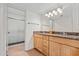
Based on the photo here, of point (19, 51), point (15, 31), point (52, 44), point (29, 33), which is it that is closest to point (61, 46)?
point (52, 44)

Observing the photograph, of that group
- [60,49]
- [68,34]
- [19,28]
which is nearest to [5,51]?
[19,28]

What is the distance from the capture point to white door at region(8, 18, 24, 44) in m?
1.51

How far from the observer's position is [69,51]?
1525 mm

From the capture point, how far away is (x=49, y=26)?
5.29 feet

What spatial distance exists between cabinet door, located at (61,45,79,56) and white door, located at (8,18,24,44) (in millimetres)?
651

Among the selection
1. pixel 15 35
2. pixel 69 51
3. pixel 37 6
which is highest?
pixel 37 6

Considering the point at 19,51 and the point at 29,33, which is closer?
the point at 19,51

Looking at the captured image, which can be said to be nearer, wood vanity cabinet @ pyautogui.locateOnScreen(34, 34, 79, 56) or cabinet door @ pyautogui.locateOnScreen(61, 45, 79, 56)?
cabinet door @ pyautogui.locateOnScreen(61, 45, 79, 56)

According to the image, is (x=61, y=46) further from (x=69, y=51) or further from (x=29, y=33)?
(x=29, y=33)

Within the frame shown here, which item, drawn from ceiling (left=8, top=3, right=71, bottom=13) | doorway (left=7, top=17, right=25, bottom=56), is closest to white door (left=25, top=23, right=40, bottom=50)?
doorway (left=7, top=17, right=25, bottom=56)

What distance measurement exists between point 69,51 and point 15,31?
2.85ft

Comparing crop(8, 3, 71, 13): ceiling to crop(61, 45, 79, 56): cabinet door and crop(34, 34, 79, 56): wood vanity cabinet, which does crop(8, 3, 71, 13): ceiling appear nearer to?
crop(34, 34, 79, 56): wood vanity cabinet

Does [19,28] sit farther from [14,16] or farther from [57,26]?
[57,26]

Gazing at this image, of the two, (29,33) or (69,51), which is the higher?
(29,33)
